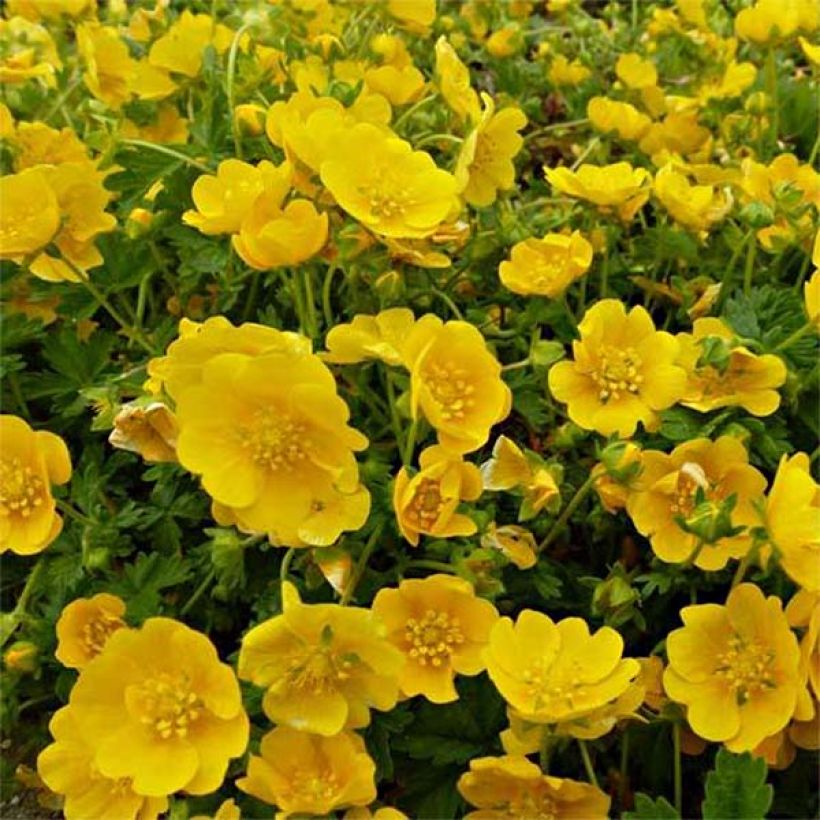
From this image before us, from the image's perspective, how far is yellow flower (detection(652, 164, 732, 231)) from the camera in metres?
1.83

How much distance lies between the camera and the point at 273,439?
4.41 feet

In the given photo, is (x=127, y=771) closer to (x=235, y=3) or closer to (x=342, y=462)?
(x=342, y=462)

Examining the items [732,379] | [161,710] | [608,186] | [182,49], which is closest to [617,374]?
[732,379]

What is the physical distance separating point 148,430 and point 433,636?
416 millimetres

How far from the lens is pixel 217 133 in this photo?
1.93 metres

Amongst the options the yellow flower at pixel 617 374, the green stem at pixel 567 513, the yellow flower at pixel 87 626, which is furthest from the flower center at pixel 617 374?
the yellow flower at pixel 87 626

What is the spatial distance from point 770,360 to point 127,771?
0.91 metres

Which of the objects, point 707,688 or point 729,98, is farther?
point 729,98

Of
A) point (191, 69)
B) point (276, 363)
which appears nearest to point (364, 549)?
point (276, 363)

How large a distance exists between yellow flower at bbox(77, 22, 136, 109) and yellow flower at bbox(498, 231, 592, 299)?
2.63ft

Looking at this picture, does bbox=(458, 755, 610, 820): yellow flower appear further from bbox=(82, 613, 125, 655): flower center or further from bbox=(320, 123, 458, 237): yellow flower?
bbox=(320, 123, 458, 237): yellow flower

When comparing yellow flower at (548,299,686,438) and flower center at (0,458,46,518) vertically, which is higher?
yellow flower at (548,299,686,438)

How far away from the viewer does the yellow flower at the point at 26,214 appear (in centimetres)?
165

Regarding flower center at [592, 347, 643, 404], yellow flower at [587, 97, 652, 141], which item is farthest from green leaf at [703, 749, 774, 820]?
yellow flower at [587, 97, 652, 141]
